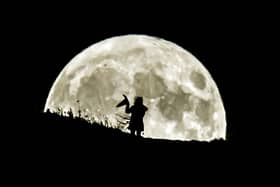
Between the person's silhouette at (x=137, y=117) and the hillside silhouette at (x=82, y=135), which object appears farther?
the person's silhouette at (x=137, y=117)

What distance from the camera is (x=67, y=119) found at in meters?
7.24

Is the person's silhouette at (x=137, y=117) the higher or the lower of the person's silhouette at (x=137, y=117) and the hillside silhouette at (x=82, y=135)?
the higher

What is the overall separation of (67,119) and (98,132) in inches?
25.3

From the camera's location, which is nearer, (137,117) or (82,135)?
(82,135)

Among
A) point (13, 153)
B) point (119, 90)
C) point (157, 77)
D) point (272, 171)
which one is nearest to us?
point (13, 153)

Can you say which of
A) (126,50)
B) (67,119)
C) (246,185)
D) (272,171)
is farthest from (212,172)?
(126,50)

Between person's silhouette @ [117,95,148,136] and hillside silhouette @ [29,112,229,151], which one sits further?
person's silhouette @ [117,95,148,136]

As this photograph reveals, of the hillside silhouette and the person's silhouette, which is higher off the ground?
the person's silhouette

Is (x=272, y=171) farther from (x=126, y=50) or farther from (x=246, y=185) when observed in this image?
(x=126, y=50)

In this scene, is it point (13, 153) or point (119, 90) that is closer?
point (13, 153)

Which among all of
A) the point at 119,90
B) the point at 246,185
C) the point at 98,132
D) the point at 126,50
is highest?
the point at 126,50

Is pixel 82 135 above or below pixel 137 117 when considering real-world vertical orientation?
below

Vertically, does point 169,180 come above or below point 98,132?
below

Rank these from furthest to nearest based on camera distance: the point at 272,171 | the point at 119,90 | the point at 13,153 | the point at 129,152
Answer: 1. the point at 119,90
2. the point at 272,171
3. the point at 129,152
4. the point at 13,153
